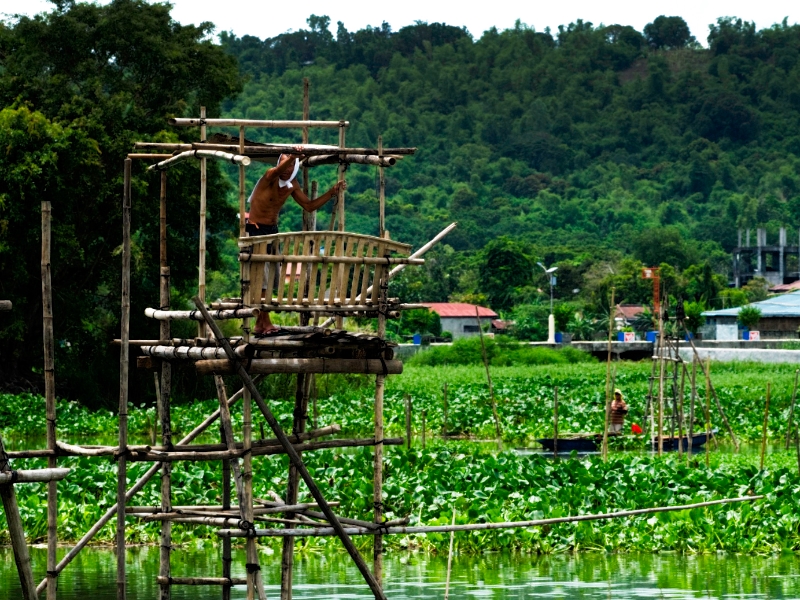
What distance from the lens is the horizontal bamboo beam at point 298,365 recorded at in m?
9.11

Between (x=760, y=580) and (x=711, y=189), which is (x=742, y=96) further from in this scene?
(x=760, y=580)

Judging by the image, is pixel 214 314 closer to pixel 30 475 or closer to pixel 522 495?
Result: pixel 30 475

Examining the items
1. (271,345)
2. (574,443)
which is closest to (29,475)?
(271,345)

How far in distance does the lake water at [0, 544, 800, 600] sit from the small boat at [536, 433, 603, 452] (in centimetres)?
872

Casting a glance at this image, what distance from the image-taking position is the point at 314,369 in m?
9.13

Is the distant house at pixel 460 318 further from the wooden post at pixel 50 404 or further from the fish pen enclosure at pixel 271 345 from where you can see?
the wooden post at pixel 50 404

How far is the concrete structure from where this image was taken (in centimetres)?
10806

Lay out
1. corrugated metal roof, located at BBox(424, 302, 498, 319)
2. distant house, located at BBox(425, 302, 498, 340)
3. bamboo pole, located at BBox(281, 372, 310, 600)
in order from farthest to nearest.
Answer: corrugated metal roof, located at BBox(424, 302, 498, 319), distant house, located at BBox(425, 302, 498, 340), bamboo pole, located at BBox(281, 372, 310, 600)

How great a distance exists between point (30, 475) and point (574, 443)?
1695 centimetres

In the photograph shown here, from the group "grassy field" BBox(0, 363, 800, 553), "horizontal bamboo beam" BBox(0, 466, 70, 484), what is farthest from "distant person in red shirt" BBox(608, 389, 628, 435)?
"horizontal bamboo beam" BBox(0, 466, 70, 484)

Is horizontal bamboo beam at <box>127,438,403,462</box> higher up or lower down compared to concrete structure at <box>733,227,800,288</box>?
lower down

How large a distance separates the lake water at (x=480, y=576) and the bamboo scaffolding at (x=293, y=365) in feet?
12.8

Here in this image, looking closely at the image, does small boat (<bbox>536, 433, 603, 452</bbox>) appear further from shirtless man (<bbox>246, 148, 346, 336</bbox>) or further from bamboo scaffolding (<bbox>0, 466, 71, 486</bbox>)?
bamboo scaffolding (<bbox>0, 466, 71, 486</bbox>)

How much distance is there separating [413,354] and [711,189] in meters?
90.2
